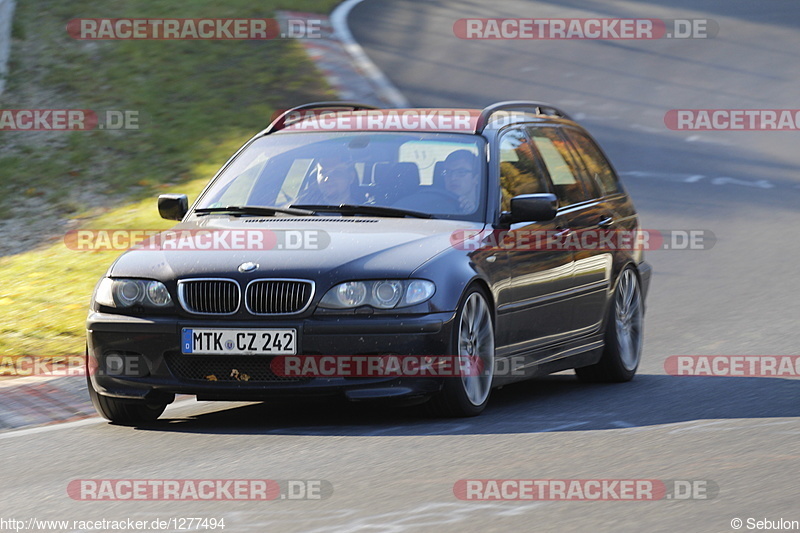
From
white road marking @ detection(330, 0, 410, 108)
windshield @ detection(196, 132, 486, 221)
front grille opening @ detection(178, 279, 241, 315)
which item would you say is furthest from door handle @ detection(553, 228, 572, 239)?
white road marking @ detection(330, 0, 410, 108)

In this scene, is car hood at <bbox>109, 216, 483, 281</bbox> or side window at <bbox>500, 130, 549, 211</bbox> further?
side window at <bbox>500, 130, 549, 211</bbox>

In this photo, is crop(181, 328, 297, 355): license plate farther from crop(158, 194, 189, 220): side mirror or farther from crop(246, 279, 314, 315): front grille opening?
crop(158, 194, 189, 220): side mirror

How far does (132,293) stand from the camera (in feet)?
25.7

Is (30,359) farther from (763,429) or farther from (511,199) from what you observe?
(763,429)

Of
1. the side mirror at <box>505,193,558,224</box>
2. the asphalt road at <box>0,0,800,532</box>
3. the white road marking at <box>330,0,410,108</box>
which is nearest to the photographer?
the asphalt road at <box>0,0,800,532</box>

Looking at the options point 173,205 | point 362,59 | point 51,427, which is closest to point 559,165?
point 173,205

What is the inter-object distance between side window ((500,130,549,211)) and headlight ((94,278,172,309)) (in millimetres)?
2152

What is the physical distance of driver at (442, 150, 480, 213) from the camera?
28.5 feet

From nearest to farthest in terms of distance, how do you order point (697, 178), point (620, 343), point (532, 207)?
point (532, 207) < point (620, 343) < point (697, 178)

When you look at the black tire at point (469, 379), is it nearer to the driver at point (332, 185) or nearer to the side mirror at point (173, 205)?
the driver at point (332, 185)

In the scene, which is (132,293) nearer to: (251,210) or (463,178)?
(251,210)

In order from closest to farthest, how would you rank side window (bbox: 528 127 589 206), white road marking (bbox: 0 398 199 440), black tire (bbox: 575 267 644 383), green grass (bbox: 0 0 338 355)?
1. white road marking (bbox: 0 398 199 440)
2. side window (bbox: 528 127 589 206)
3. black tire (bbox: 575 267 644 383)
4. green grass (bbox: 0 0 338 355)

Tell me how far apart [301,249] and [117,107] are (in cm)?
1322

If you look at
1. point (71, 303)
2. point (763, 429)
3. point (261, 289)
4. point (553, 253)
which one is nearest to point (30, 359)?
point (71, 303)
